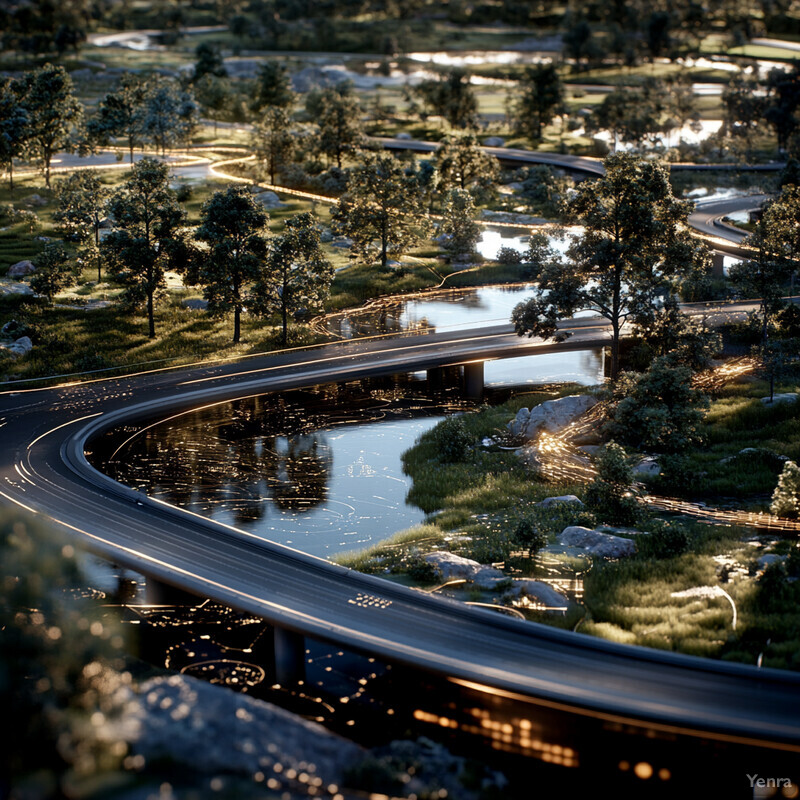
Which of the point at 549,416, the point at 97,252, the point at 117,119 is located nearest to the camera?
the point at 549,416

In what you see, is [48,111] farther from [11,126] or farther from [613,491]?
[613,491]

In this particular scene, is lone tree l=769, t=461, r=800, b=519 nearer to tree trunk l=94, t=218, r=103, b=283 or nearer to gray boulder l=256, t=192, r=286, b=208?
tree trunk l=94, t=218, r=103, b=283

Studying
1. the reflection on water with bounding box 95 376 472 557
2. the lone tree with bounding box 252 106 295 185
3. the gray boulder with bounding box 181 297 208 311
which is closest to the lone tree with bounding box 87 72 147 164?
the lone tree with bounding box 252 106 295 185

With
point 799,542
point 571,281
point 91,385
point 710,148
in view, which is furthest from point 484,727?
point 710,148

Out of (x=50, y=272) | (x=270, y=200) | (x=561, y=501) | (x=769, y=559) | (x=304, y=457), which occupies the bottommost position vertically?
(x=304, y=457)

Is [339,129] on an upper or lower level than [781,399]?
upper

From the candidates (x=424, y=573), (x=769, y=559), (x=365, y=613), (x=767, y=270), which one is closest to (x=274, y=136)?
(x=767, y=270)

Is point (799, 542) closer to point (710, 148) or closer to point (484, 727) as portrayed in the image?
point (484, 727)
